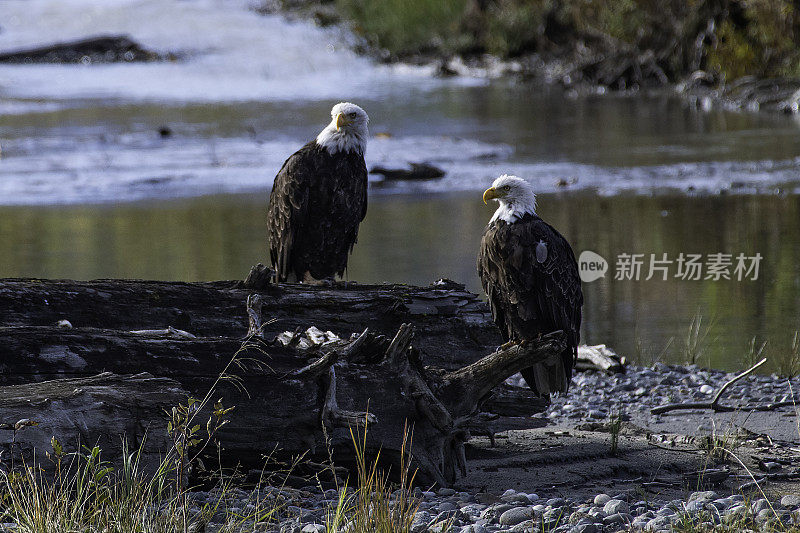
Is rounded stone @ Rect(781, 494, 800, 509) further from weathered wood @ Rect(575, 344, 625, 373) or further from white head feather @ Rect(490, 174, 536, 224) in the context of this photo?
weathered wood @ Rect(575, 344, 625, 373)

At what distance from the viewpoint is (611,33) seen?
2316 centimetres

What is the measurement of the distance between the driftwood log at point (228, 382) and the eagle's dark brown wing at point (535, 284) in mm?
184

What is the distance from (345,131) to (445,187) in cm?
628

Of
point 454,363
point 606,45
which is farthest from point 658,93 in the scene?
point 454,363

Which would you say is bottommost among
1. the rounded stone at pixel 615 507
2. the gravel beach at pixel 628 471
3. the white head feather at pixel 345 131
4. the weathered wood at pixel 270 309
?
the gravel beach at pixel 628 471

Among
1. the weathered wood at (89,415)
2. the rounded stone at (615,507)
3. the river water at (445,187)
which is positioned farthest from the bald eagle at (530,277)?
the river water at (445,187)

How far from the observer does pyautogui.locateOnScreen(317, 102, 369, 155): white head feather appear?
5.70m

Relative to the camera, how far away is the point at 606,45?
2348cm

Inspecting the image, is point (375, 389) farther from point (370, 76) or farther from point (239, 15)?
point (239, 15)

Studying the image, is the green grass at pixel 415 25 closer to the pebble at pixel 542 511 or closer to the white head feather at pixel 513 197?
the white head feather at pixel 513 197

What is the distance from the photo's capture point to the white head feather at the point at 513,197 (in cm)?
447

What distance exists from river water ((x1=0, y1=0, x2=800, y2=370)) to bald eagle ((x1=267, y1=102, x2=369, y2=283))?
6.23 feet

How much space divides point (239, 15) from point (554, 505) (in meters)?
35.4
